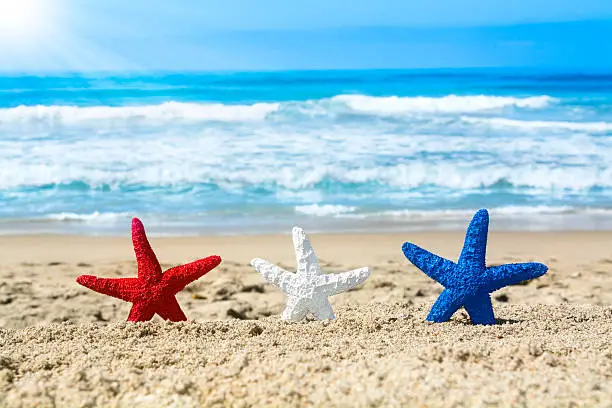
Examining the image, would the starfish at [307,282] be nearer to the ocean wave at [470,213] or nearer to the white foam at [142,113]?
the ocean wave at [470,213]

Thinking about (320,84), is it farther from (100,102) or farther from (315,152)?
(315,152)

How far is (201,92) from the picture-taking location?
90.1 feet

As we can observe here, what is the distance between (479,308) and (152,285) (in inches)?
83.0

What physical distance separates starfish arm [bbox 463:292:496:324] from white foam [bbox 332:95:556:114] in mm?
18538

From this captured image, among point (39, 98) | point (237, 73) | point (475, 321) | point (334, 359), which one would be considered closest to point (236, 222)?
point (475, 321)

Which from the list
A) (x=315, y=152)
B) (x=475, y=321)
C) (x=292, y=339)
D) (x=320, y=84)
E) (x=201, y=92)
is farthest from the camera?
(x=320, y=84)

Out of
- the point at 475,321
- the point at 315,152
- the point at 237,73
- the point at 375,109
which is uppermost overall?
the point at 237,73

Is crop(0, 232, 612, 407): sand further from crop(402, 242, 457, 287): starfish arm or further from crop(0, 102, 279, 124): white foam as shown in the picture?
crop(0, 102, 279, 124): white foam

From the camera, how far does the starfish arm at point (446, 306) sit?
4.69m

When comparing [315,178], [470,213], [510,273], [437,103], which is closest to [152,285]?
[510,273]

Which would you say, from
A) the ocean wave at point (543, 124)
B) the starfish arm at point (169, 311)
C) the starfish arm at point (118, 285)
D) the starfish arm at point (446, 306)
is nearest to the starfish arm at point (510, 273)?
the starfish arm at point (446, 306)

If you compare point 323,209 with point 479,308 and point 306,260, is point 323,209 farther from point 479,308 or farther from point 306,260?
point 479,308

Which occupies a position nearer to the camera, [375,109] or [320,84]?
[375,109]

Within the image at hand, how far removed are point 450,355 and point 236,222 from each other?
686 cm
